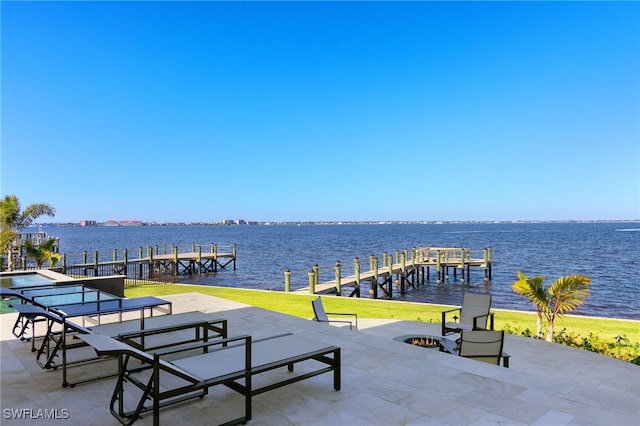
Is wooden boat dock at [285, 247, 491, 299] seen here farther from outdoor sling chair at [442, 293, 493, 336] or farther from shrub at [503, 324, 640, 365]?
shrub at [503, 324, 640, 365]

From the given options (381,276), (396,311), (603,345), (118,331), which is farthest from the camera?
(381,276)

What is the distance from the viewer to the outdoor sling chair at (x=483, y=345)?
484cm

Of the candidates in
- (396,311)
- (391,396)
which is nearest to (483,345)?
(391,396)

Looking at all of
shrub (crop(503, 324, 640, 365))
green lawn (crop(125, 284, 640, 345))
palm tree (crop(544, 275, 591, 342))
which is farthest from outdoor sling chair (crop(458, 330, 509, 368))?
green lawn (crop(125, 284, 640, 345))

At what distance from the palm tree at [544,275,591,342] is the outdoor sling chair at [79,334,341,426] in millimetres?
5668

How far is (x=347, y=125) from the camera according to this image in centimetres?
3109

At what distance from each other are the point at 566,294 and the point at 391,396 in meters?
5.52

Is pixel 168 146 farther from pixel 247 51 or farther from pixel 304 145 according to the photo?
pixel 247 51

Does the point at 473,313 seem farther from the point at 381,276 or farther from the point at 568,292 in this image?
the point at 381,276

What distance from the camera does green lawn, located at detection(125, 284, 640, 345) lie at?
8.66 meters

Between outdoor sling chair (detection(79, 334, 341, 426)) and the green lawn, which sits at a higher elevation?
outdoor sling chair (detection(79, 334, 341, 426))

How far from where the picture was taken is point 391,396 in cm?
358

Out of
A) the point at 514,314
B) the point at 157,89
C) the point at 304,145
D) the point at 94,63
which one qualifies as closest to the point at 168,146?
the point at 304,145

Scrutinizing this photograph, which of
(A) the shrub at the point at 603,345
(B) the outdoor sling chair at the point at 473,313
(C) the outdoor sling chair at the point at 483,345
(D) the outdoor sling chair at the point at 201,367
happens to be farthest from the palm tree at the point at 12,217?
(A) the shrub at the point at 603,345
